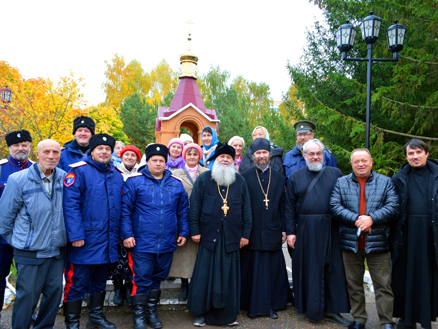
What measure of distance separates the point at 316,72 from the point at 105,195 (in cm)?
1208

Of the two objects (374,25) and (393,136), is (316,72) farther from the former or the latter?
(374,25)

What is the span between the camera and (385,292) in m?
3.68

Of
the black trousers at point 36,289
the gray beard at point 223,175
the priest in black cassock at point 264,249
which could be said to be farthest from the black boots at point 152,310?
the gray beard at point 223,175

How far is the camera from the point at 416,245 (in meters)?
3.62

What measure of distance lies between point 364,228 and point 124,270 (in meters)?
2.97

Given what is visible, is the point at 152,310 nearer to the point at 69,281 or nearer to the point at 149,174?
the point at 69,281

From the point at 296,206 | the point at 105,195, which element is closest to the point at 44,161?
the point at 105,195

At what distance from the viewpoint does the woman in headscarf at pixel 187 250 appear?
170 inches

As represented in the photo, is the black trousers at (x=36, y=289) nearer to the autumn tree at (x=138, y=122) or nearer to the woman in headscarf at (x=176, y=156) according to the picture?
the woman in headscarf at (x=176, y=156)

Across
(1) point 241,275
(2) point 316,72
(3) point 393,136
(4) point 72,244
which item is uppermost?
(2) point 316,72

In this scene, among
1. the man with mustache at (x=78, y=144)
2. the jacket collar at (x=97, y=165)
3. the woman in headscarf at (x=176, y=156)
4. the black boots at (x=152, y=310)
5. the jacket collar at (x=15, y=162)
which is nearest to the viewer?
the jacket collar at (x=97, y=165)

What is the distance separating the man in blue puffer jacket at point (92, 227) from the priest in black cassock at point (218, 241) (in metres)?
0.98

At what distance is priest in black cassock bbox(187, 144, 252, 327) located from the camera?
3799mm

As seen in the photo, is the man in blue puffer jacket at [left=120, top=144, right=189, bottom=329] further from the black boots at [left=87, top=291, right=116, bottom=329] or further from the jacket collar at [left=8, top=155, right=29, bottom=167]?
the jacket collar at [left=8, top=155, right=29, bottom=167]
